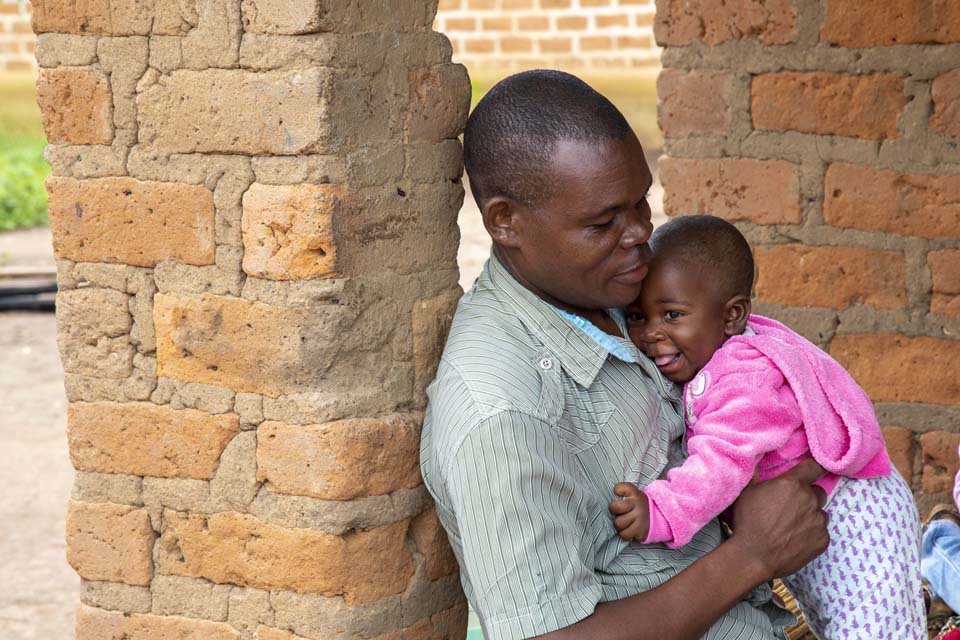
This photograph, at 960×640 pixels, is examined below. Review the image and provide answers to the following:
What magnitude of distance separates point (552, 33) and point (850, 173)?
6881 mm

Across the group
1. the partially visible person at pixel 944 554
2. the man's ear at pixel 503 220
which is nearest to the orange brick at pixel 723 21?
the partially visible person at pixel 944 554

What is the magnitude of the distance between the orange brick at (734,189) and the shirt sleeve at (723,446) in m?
1.60

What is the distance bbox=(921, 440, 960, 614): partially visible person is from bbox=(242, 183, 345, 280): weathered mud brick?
1.85 m

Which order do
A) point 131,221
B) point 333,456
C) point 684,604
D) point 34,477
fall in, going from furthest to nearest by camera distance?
point 34,477 < point 131,221 < point 333,456 < point 684,604

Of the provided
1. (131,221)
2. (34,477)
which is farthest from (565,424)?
(34,477)

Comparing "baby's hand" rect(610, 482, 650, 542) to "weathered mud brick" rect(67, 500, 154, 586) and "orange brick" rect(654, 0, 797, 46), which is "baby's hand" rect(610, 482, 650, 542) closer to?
"weathered mud brick" rect(67, 500, 154, 586)

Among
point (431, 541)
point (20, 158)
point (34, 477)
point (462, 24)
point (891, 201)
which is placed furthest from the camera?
point (20, 158)

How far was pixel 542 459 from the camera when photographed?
214 cm

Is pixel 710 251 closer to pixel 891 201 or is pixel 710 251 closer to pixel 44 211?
pixel 891 201

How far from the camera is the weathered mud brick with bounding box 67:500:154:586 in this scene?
2.57m

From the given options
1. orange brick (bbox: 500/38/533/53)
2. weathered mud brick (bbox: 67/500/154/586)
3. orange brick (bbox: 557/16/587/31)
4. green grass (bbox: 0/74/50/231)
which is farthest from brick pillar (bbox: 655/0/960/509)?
green grass (bbox: 0/74/50/231)

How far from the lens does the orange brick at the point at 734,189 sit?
4.06 m

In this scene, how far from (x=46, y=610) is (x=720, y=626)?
3157 mm

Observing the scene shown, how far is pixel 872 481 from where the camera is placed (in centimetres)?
269
